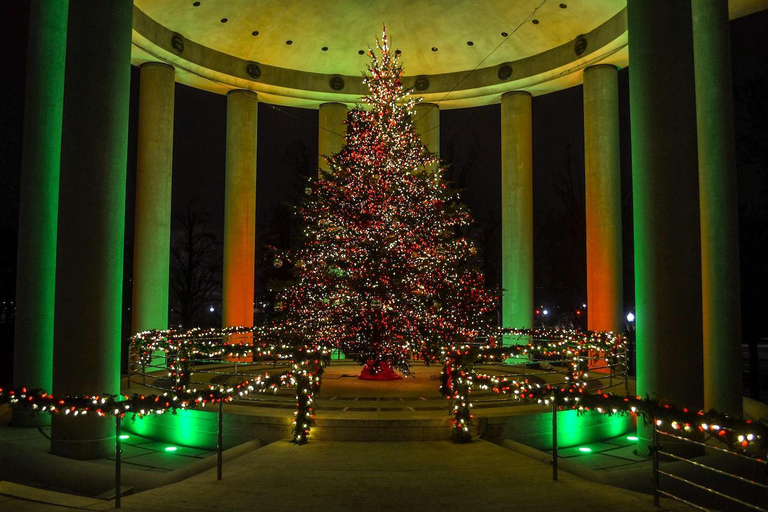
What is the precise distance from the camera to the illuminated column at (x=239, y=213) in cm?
2503

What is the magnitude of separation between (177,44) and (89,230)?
13.7 m

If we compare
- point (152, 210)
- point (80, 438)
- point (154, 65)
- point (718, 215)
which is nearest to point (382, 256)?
point (718, 215)

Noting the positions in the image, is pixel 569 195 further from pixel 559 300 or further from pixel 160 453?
pixel 160 453

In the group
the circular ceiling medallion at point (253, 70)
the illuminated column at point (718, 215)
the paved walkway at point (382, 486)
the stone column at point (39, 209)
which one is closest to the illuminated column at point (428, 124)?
the circular ceiling medallion at point (253, 70)

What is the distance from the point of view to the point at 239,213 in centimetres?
2514

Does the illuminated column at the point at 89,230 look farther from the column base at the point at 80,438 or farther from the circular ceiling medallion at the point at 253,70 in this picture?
the circular ceiling medallion at the point at 253,70

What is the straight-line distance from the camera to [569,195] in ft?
138

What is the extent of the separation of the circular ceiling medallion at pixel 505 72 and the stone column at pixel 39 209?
16458 mm

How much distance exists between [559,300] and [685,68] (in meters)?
36.4

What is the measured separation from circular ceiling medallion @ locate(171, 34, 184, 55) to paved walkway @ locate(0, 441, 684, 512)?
56.2 ft

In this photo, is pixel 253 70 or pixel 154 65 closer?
pixel 154 65

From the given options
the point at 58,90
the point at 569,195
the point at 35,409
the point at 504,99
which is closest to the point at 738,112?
the point at 504,99

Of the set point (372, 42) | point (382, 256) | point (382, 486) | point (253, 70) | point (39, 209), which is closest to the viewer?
point (382, 486)

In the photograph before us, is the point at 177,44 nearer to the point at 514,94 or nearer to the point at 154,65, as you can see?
the point at 154,65
